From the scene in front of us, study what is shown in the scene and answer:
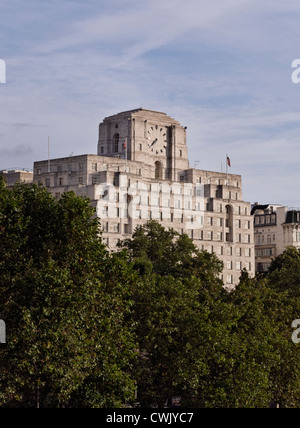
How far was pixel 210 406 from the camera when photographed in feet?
251

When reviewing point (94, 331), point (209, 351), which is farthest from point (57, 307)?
point (209, 351)

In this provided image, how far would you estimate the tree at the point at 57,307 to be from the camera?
63031mm

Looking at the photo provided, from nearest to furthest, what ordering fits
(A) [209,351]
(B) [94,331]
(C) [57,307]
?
1. (C) [57,307]
2. (B) [94,331]
3. (A) [209,351]

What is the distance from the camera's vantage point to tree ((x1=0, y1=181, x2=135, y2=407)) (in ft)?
207

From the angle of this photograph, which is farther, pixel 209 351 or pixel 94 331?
pixel 209 351

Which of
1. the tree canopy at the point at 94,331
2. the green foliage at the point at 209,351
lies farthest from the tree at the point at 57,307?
the green foliage at the point at 209,351

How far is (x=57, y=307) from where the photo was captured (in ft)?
209

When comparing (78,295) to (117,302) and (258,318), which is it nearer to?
(117,302)

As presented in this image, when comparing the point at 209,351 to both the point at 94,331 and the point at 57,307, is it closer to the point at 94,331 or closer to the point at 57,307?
the point at 94,331

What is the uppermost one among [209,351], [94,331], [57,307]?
[57,307]

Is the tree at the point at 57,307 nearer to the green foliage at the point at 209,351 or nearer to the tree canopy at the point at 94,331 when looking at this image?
the tree canopy at the point at 94,331

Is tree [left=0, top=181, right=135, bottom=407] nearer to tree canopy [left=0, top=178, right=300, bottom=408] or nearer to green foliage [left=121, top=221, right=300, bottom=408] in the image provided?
tree canopy [left=0, top=178, right=300, bottom=408]

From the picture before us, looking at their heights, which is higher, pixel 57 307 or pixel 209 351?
pixel 57 307
